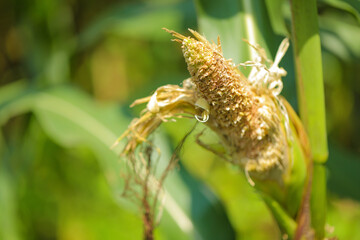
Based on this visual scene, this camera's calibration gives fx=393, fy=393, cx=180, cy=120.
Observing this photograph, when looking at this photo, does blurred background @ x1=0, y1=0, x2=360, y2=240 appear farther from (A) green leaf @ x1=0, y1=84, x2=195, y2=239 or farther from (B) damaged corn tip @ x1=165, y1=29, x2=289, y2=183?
(B) damaged corn tip @ x1=165, y1=29, x2=289, y2=183

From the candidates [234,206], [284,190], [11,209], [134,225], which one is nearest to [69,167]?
[134,225]

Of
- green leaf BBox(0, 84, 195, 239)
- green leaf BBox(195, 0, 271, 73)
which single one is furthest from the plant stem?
green leaf BBox(0, 84, 195, 239)

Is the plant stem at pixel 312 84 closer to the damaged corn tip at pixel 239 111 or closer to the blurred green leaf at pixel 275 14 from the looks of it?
the damaged corn tip at pixel 239 111

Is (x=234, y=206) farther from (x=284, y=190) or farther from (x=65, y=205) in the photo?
(x=284, y=190)

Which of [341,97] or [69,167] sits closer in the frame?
[341,97]

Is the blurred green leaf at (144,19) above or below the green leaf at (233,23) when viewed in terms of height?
below

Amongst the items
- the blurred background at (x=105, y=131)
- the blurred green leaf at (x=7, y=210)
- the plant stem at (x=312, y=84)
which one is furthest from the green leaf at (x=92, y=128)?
the plant stem at (x=312, y=84)
